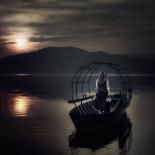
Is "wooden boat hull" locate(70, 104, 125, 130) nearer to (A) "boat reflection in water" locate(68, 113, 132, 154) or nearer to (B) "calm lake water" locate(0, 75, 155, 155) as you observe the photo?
(A) "boat reflection in water" locate(68, 113, 132, 154)

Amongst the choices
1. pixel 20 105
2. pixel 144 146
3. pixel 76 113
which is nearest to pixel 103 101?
pixel 76 113

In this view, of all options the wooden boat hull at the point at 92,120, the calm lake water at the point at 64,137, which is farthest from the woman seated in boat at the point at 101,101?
the calm lake water at the point at 64,137

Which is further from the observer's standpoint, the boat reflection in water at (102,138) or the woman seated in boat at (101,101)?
the woman seated in boat at (101,101)

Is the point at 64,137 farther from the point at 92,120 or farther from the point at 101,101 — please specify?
the point at 101,101

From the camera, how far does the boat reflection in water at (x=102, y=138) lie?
2666cm

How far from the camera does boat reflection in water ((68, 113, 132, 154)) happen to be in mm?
26656

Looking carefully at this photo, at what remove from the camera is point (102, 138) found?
94.9 ft

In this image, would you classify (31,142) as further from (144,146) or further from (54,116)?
(54,116)

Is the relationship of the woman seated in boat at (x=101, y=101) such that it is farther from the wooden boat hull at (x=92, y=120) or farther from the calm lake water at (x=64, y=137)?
the calm lake water at (x=64, y=137)

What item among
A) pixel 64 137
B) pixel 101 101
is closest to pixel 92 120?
pixel 64 137

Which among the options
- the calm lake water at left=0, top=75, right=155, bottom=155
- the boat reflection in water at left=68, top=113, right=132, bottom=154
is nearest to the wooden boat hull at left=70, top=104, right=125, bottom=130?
the boat reflection in water at left=68, top=113, right=132, bottom=154

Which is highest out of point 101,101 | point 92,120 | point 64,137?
point 101,101

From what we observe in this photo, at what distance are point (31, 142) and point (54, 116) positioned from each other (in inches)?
550

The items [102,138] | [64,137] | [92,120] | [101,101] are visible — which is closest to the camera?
[102,138]
